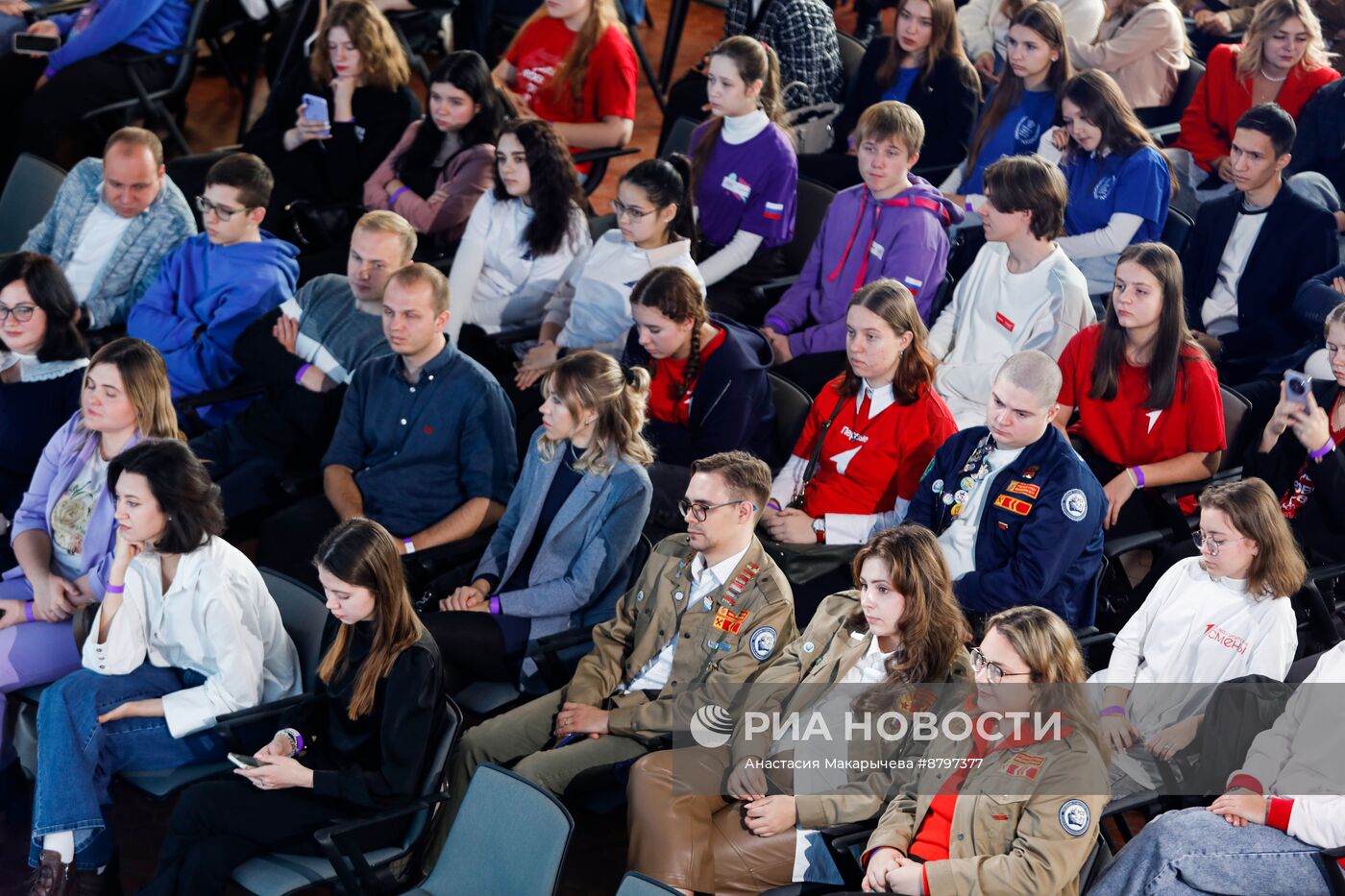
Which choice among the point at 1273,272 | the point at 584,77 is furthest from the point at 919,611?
the point at 584,77

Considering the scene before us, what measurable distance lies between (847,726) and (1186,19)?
16.0ft

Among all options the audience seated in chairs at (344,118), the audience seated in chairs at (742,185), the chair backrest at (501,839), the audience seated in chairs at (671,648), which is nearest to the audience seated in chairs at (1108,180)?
the audience seated in chairs at (742,185)

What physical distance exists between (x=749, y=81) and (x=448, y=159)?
45.9 inches

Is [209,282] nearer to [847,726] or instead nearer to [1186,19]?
[847,726]

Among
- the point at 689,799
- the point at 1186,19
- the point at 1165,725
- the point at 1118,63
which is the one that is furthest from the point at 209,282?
the point at 1186,19

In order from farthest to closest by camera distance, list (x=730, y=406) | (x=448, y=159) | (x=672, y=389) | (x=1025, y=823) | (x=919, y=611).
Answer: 1. (x=448, y=159)
2. (x=672, y=389)
3. (x=730, y=406)
4. (x=919, y=611)
5. (x=1025, y=823)

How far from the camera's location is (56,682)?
11.7 ft

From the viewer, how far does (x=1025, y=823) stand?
9.70ft

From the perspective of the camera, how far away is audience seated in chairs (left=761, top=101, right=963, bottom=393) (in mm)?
4762

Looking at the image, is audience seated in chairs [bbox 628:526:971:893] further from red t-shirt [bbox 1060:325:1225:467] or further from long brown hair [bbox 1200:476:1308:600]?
red t-shirt [bbox 1060:325:1225:467]

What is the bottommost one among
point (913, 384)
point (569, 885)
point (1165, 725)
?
point (569, 885)

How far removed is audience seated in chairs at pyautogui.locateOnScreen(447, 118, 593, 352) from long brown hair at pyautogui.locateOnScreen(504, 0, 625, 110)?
1.00 m

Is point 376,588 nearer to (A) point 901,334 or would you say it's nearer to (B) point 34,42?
(A) point 901,334

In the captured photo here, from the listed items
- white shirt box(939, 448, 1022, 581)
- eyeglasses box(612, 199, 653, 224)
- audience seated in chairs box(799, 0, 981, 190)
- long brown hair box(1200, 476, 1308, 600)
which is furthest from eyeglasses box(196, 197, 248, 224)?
long brown hair box(1200, 476, 1308, 600)
